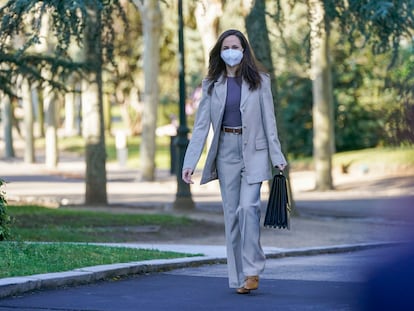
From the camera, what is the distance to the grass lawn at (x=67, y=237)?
445 inches

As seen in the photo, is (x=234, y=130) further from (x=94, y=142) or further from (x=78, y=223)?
(x=94, y=142)

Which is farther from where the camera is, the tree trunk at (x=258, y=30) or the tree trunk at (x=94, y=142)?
the tree trunk at (x=94, y=142)

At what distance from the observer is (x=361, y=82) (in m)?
41.6

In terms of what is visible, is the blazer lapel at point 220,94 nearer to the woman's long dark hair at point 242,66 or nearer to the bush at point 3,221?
the woman's long dark hair at point 242,66

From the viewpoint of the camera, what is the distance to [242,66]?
10.2 m

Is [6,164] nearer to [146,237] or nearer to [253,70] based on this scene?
[146,237]

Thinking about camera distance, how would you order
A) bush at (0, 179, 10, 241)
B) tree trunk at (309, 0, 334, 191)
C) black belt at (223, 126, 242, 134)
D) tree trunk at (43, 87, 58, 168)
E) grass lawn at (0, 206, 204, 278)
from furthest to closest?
tree trunk at (43, 87, 58, 168), tree trunk at (309, 0, 334, 191), bush at (0, 179, 10, 241), grass lawn at (0, 206, 204, 278), black belt at (223, 126, 242, 134)

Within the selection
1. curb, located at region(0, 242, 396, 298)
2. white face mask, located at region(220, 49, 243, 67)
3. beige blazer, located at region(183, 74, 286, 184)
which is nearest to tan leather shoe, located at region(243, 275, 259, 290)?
beige blazer, located at region(183, 74, 286, 184)

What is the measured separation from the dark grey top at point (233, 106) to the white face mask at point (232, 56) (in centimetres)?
17

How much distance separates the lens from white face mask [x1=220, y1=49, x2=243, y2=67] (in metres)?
10.1

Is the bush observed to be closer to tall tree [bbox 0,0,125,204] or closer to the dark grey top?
the dark grey top

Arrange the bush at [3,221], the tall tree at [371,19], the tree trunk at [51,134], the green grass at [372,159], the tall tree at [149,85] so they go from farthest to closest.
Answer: the tree trunk at [51,134] → the tall tree at [149,85] → the green grass at [372,159] → the tall tree at [371,19] → the bush at [3,221]

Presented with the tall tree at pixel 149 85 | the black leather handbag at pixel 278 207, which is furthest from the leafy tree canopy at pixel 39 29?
the tall tree at pixel 149 85

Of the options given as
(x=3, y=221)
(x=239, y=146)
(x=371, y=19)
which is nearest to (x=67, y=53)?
(x=371, y=19)
